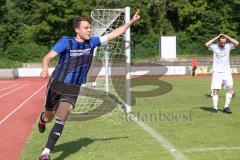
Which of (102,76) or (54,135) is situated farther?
(102,76)

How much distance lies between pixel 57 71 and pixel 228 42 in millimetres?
7283

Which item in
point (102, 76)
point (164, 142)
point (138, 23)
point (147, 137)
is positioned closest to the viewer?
point (164, 142)

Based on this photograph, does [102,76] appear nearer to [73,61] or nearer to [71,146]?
[71,146]

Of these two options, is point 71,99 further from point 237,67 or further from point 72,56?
point 237,67

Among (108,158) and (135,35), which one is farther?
(135,35)

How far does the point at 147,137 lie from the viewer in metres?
9.28

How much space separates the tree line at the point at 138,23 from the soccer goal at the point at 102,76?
30208 mm

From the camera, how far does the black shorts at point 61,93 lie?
7570mm

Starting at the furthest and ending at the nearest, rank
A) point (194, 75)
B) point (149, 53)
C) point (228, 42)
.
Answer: point (149, 53) → point (194, 75) → point (228, 42)

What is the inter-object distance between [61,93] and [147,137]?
2.38 metres

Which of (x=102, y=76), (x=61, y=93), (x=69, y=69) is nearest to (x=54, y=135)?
(x=61, y=93)

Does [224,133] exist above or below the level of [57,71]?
below

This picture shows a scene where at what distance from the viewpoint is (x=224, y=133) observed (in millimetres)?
9562

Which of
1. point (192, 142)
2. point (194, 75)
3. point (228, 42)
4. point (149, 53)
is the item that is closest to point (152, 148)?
point (192, 142)
